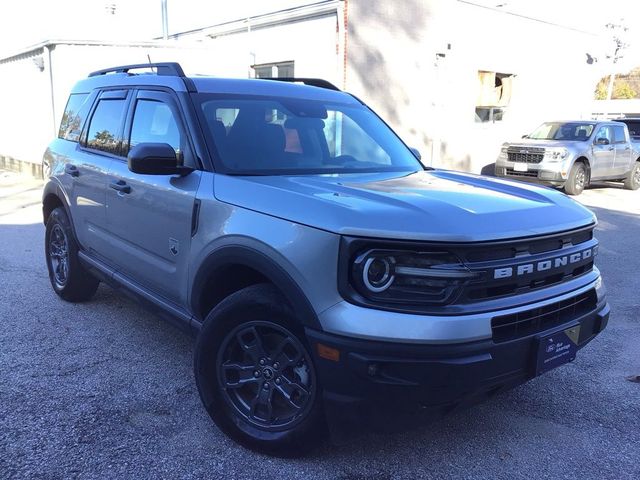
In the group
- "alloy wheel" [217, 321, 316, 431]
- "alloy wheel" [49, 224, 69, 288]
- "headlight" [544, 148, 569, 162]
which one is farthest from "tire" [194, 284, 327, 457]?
"headlight" [544, 148, 569, 162]

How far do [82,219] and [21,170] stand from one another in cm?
1301

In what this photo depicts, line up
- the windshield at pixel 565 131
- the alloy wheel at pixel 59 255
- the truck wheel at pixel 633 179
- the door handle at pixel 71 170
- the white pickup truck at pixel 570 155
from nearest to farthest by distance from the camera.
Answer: the door handle at pixel 71 170, the alloy wheel at pixel 59 255, the white pickup truck at pixel 570 155, the windshield at pixel 565 131, the truck wheel at pixel 633 179

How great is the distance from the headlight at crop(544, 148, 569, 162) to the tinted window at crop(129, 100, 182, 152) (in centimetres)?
1092

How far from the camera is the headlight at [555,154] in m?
12.8

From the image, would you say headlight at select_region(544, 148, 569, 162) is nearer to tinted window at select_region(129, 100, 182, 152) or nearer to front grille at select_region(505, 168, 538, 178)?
front grille at select_region(505, 168, 538, 178)

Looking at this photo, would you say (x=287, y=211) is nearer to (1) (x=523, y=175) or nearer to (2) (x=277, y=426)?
(2) (x=277, y=426)

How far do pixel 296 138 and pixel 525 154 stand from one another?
1076cm

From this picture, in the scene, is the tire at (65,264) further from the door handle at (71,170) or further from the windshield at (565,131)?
the windshield at (565,131)

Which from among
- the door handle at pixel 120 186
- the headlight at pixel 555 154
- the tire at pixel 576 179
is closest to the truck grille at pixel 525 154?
the headlight at pixel 555 154

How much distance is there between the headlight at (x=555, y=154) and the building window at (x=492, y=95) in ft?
11.3

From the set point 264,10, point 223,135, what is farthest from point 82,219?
point 264,10

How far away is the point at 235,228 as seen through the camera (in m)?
2.93

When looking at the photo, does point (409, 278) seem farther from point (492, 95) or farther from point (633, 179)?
point (633, 179)

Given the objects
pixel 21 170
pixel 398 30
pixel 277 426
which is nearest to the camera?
pixel 277 426
